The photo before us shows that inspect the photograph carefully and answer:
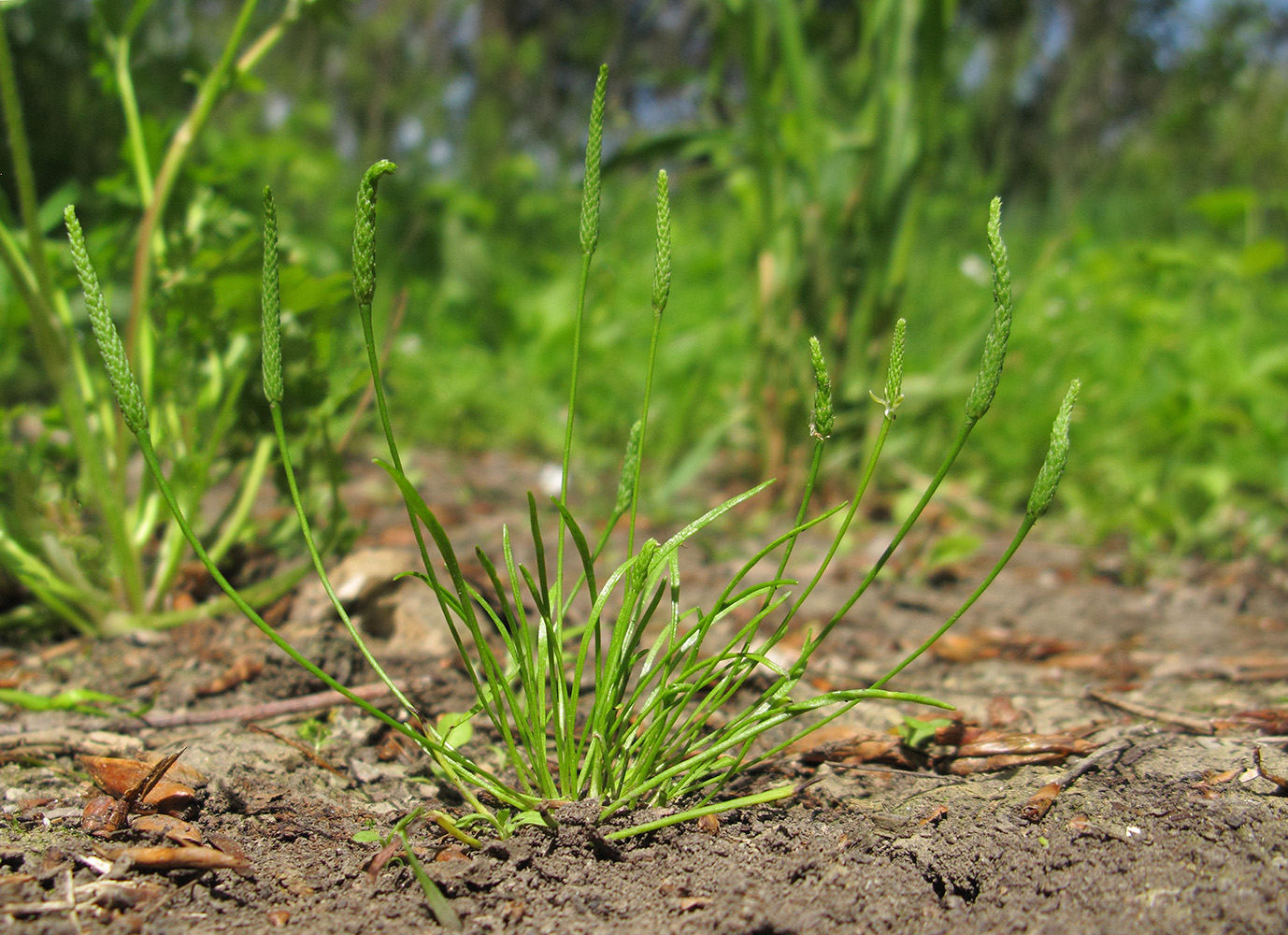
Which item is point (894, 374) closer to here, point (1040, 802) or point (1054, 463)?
point (1054, 463)

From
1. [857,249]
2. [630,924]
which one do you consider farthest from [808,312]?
[630,924]

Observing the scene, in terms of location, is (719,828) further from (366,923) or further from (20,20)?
(20,20)

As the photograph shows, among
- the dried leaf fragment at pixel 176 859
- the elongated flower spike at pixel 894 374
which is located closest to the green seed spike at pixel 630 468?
the elongated flower spike at pixel 894 374

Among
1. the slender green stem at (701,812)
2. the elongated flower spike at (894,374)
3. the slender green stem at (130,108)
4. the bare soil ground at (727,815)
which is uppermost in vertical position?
the slender green stem at (130,108)

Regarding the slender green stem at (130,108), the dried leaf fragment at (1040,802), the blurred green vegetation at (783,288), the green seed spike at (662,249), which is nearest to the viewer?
the green seed spike at (662,249)

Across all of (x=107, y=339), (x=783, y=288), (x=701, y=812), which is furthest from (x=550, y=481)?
(x=107, y=339)

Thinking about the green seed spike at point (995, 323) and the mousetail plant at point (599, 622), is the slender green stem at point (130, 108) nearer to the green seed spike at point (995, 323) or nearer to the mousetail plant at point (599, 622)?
the mousetail plant at point (599, 622)

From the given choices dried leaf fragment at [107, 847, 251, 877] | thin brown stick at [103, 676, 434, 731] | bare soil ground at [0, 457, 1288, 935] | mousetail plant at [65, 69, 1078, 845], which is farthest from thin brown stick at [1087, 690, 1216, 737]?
dried leaf fragment at [107, 847, 251, 877]

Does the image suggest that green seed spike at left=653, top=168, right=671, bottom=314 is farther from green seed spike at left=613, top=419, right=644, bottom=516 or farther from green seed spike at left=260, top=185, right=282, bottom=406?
green seed spike at left=260, top=185, right=282, bottom=406
